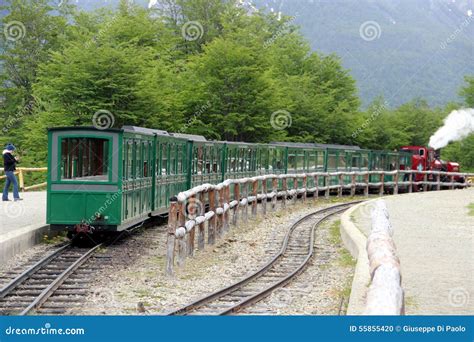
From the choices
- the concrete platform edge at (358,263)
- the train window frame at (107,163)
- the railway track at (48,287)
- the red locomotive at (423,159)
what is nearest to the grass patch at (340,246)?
the concrete platform edge at (358,263)

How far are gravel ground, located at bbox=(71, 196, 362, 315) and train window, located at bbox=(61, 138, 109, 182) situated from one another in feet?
5.17

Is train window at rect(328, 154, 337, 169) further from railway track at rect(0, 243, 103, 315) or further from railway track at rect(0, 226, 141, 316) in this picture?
railway track at rect(0, 243, 103, 315)

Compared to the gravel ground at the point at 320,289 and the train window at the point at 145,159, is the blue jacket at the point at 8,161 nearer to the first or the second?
the train window at the point at 145,159

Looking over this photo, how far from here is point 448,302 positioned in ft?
32.6

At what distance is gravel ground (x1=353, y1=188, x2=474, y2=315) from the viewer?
10009mm

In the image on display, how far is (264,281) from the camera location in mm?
13016

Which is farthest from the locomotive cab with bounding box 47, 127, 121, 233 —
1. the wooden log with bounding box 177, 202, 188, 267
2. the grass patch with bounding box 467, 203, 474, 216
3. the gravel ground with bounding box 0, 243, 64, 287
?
the grass patch with bounding box 467, 203, 474, 216

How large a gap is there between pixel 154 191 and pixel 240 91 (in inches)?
956

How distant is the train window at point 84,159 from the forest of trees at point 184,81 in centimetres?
1993

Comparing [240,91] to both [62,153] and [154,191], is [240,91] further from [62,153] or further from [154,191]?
[62,153]

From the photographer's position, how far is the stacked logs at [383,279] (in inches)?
268

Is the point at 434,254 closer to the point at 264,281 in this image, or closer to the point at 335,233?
the point at 264,281

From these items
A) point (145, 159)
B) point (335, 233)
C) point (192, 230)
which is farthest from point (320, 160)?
point (192, 230)

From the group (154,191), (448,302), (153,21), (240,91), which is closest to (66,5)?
(153,21)
